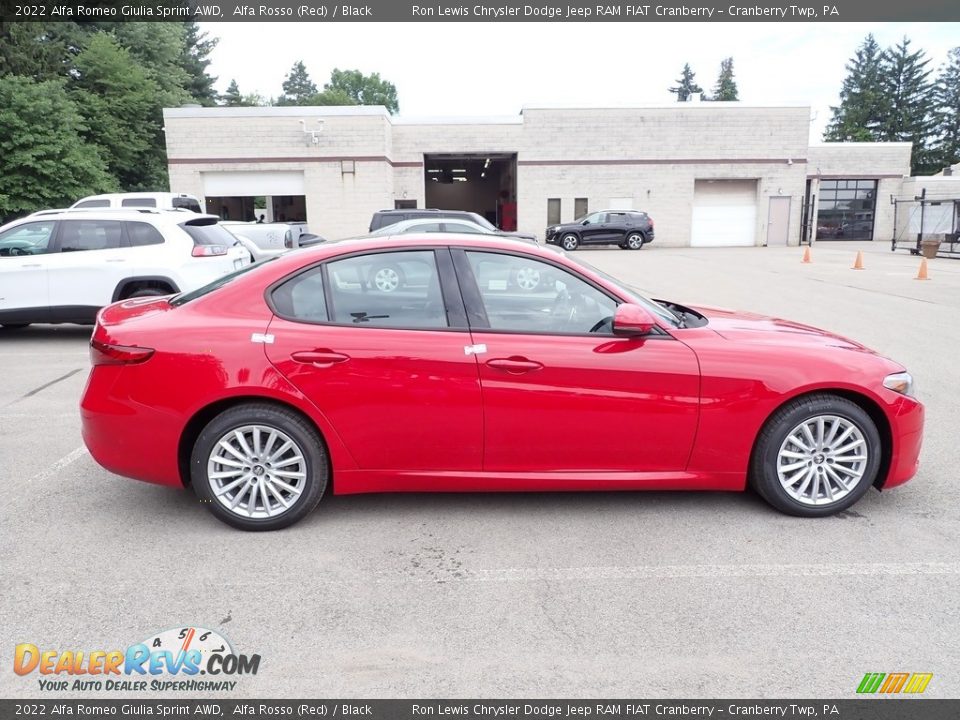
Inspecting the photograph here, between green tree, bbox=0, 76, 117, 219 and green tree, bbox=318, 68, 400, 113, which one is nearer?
green tree, bbox=0, 76, 117, 219

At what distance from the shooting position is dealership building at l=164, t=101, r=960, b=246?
1252 inches

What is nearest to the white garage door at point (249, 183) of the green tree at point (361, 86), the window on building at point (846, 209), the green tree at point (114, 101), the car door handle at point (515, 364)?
the green tree at point (114, 101)

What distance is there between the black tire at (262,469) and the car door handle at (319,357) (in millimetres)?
306

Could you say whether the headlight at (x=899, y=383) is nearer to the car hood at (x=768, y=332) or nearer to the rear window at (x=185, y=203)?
the car hood at (x=768, y=332)

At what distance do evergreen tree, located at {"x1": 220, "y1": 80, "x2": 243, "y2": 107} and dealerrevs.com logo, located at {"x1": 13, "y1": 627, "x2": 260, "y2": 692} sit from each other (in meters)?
79.5

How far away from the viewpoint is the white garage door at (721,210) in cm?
3672

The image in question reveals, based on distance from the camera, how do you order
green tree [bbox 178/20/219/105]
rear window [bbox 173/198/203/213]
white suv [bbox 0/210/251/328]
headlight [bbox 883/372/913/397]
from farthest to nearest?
green tree [bbox 178/20/219/105] < rear window [bbox 173/198/203/213] < white suv [bbox 0/210/251/328] < headlight [bbox 883/372/913/397]

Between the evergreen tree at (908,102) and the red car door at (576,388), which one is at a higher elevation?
the evergreen tree at (908,102)

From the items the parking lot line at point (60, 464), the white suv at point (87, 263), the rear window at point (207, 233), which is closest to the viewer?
the parking lot line at point (60, 464)

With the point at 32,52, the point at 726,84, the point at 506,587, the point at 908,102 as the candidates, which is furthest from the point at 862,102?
the point at 506,587

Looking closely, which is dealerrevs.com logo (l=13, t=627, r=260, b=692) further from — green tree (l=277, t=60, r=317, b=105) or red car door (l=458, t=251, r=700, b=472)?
green tree (l=277, t=60, r=317, b=105)

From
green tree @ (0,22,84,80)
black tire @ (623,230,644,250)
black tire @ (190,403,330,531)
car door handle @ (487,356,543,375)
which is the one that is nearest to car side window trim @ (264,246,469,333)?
car door handle @ (487,356,543,375)

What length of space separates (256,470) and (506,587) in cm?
151

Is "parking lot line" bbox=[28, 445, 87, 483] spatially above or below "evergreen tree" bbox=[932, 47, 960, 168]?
below
